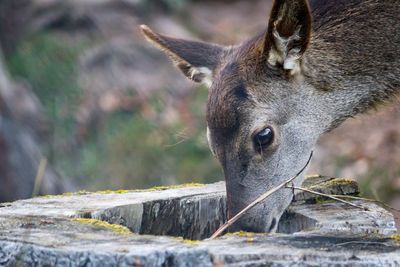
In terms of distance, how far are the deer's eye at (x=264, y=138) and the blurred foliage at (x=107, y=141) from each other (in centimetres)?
437

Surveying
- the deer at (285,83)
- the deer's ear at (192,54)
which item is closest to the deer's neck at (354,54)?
the deer at (285,83)

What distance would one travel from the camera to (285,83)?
18.9ft

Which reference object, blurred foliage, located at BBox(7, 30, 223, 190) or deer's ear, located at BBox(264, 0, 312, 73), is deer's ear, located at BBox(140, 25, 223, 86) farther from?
blurred foliage, located at BBox(7, 30, 223, 190)

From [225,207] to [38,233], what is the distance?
1.60 m

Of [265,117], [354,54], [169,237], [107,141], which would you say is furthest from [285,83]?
[107,141]

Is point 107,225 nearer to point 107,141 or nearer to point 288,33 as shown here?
point 288,33

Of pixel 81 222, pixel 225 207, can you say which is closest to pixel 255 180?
pixel 225 207

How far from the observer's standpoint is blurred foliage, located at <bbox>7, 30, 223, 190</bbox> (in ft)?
33.8

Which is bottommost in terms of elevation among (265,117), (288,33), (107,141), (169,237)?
(169,237)

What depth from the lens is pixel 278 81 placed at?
Result: 5.75 m

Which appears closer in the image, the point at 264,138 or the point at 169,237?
the point at 169,237

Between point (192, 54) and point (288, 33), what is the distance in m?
0.95

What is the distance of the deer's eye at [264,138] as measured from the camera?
5.59 m

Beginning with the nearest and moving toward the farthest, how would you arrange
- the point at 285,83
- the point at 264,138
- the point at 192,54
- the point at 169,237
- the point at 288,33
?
the point at 169,237, the point at 288,33, the point at 264,138, the point at 285,83, the point at 192,54
